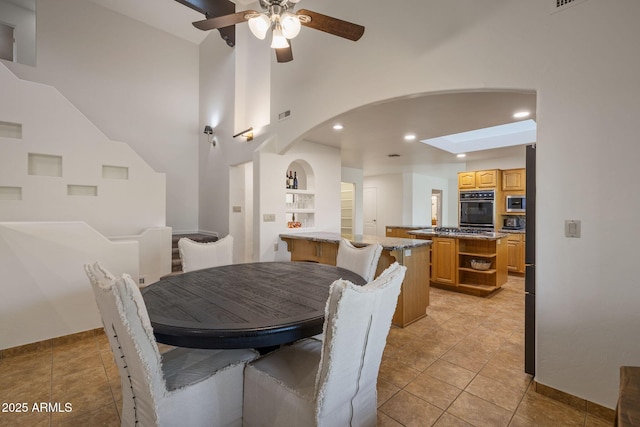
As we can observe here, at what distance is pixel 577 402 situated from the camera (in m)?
1.73

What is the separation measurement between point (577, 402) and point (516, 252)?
4.21 meters

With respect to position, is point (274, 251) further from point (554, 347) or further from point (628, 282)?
point (628, 282)

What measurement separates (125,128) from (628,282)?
7203 millimetres

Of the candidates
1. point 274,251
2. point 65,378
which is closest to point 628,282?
point 274,251

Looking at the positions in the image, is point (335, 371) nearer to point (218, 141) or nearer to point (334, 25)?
point (334, 25)

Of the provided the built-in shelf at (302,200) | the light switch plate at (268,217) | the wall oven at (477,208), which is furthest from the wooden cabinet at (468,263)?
the light switch plate at (268,217)

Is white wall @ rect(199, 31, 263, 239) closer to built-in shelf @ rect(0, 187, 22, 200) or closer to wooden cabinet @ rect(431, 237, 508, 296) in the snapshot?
built-in shelf @ rect(0, 187, 22, 200)

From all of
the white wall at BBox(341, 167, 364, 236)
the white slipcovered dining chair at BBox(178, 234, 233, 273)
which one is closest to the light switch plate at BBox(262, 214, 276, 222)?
the white slipcovered dining chair at BBox(178, 234, 233, 273)

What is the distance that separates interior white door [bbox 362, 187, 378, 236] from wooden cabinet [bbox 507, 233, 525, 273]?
12.3 feet

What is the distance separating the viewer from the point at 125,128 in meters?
5.57

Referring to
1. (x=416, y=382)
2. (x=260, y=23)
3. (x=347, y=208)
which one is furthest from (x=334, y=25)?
(x=347, y=208)

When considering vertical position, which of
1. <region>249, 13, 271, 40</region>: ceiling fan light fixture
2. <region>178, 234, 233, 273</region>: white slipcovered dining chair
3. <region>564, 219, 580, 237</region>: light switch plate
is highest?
<region>249, 13, 271, 40</region>: ceiling fan light fixture

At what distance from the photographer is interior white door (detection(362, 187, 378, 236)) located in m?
8.55

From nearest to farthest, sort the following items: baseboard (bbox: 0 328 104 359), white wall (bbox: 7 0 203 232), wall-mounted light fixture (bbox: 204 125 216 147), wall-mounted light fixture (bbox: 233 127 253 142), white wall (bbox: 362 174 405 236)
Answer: baseboard (bbox: 0 328 104 359)
wall-mounted light fixture (bbox: 233 127 253 142)
white wall (bbox: 7 0 203 232)
wall-mounted light fixture (bbox: 204 125 216 147)
white wall (bbox: 362 174 405 236)
